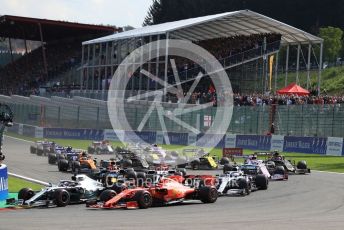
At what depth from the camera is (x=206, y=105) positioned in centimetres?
5094

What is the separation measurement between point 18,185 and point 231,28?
38.2 meters

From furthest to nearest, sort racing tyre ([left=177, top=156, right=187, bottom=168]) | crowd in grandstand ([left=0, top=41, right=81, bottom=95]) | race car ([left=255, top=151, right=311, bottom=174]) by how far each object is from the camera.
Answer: crowd in grandstand ([left=0, top=41, right=81, bottom=95]) → racing tyre ([left=177, top=156, right=187, bottom=168]) → race car ([left=255, top=151, right=311, bottom=174])

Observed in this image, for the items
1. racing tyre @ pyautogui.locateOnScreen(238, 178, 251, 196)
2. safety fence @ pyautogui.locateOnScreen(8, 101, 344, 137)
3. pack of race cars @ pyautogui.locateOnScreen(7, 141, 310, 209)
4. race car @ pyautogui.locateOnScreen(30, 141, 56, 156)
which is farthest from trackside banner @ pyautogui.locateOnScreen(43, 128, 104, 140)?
racing tyre @ pyautogui.locateOnScreen(238, 178, 251, 196)

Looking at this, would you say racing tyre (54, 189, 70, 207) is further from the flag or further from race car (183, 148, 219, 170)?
the flag

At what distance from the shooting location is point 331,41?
83062 mm

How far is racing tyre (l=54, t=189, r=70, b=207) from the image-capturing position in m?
18.5

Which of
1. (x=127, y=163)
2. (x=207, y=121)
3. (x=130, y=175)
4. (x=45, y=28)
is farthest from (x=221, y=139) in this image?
(x=45, y=28)

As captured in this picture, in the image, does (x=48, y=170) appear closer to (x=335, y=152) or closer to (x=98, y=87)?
(x=335, y=152)

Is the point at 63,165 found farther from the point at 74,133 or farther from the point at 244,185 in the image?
the point at 74,133

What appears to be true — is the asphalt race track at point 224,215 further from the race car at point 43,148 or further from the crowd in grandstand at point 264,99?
the crowd in grandstand at point 264,99

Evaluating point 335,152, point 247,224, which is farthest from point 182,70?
point 247,224

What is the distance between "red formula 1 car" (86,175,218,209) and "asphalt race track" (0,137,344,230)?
0.27 m

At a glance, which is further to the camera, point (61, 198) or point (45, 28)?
point (45, 28)

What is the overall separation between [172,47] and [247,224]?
44084 mm
